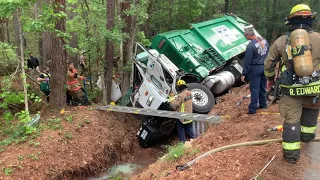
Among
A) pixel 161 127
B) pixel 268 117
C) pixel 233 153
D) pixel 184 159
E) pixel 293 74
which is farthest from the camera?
pixel 161 127

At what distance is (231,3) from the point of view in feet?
72.9

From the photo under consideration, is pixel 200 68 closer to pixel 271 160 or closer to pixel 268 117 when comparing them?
pixel 268 117

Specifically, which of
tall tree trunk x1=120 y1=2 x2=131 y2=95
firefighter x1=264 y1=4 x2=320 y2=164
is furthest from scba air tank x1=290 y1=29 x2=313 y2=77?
tall tree trunk x1=120 y1=2 x2=131 y2=95

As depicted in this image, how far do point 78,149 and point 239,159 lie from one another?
159 inches

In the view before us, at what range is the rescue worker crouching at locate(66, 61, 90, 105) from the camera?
902cm

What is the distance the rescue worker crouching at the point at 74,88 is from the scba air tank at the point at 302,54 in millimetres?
6778

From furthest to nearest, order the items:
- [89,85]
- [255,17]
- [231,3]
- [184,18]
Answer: [231,3] < [255,17] < [184,18] < [89,85]

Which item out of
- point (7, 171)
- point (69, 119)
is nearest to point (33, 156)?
point (7, 171)

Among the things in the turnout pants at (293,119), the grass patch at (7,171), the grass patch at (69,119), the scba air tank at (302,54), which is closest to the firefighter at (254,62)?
the turnout pants at (293,119)

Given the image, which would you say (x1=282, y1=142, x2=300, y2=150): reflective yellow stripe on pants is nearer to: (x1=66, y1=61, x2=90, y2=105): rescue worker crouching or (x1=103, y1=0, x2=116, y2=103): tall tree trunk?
(x1=103, y1=0, x2=116, y2=103): tall tree trunk

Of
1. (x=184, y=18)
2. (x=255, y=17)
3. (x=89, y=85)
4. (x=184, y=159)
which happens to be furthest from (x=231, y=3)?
(x=184, y=159)

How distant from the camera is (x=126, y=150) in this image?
8.11m

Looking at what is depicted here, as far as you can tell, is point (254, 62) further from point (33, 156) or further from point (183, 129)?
point (33, 156)

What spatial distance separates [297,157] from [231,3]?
Result: 20.0 metres
